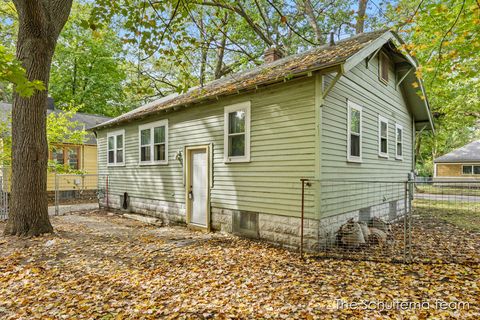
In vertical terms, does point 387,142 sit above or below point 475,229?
above

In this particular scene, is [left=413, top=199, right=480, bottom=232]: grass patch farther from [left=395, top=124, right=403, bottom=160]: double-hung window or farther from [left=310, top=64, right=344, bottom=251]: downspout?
[left=310, top=64, right=344, bottom=251]: downspout

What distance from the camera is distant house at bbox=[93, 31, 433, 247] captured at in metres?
6.15

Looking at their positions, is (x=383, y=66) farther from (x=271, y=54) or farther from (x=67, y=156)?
(x=67, y=156)

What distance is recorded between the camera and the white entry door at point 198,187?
8.49m

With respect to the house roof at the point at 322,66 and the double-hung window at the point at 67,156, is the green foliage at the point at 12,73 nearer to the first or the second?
the house roof at the point at 322,66

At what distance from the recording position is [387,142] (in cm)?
956

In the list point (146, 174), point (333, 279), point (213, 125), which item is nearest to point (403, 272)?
point (333, 279)

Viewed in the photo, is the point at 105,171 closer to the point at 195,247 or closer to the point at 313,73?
→ the point at 195,247

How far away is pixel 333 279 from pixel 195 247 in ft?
10.4

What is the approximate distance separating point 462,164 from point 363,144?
29.0 meters

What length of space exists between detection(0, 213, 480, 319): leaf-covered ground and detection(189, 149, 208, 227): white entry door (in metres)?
2.08

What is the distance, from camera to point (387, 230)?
282 inches

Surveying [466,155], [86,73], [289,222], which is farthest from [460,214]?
[86,73]

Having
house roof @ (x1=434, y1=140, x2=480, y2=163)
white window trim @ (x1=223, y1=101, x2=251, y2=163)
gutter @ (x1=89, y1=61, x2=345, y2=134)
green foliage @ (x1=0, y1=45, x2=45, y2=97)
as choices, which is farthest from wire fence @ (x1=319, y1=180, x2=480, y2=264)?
house roof @ (x1=434, y1=140, x2=480, y2=163)
